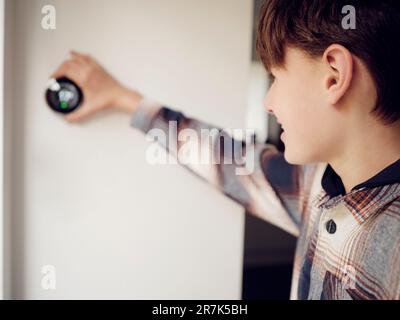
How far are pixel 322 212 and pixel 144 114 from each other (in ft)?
1.12

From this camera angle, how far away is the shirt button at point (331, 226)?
500mm

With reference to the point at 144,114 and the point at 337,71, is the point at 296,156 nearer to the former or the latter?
the point at 337,71

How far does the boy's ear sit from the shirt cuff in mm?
298

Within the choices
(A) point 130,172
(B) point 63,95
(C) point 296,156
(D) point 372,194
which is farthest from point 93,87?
(D) point 372,194

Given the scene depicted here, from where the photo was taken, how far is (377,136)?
472 millimetres

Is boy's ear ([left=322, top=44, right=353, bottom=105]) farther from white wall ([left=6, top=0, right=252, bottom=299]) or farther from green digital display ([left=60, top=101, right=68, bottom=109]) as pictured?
green digital display ([left=60, top=101, right=68, bottom=109])

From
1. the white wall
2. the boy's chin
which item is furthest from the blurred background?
the boy's chin

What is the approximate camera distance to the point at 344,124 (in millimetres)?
477

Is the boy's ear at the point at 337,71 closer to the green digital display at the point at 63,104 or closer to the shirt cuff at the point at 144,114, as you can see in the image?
the shirt cuff at the point at 144,114

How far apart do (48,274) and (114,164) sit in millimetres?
228

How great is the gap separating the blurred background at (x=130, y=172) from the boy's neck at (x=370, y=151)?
0.57 ft

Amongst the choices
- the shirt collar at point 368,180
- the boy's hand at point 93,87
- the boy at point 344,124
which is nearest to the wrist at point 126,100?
the boy's hand at point 93,87

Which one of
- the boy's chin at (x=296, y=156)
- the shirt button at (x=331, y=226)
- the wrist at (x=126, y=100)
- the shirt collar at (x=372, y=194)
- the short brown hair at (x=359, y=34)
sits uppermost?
the short brown hair at (x=359, y=34)

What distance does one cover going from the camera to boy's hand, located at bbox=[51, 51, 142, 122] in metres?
0.60
